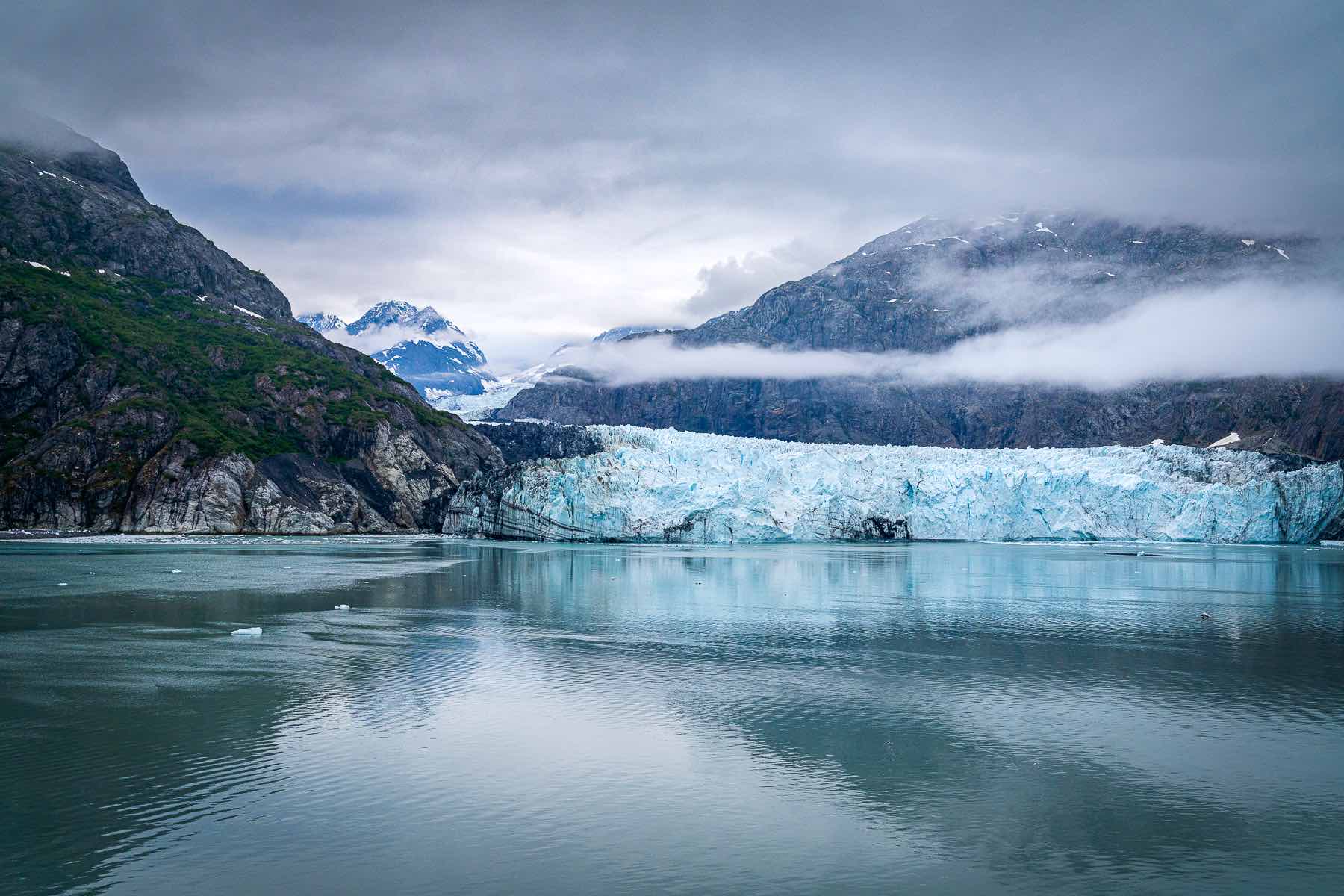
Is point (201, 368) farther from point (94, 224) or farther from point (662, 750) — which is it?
point (662, 750)

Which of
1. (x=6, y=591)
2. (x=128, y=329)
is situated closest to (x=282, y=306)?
(x=128, y=329)

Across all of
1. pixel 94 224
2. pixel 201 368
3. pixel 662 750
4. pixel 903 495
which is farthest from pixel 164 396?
pixel 662 750

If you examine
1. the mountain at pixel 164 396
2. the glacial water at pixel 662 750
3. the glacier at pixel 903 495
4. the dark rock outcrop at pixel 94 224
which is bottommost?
the glacial water at pixel 662 750

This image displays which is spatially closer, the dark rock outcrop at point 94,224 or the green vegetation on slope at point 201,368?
the green vegetation on slope at point 201,368

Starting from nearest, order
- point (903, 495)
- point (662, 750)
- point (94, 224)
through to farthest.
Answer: point (662, 750) → point (903, 495) → point (94, 224)

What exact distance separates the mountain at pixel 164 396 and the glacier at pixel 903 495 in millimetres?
29158

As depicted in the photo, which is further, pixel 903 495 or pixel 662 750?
pixel 903 495

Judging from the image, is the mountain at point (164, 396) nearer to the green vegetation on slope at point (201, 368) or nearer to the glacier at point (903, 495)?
the green vegetation on slope at point (201, 368)

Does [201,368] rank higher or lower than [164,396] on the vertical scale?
higher

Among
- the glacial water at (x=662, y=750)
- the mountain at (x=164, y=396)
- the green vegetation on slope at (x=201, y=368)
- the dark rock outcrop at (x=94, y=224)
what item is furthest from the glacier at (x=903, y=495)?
the dark rock outcrop at (x=94, y=224)

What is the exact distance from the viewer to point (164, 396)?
116125 millimetres

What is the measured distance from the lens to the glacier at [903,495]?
95812 millimetres

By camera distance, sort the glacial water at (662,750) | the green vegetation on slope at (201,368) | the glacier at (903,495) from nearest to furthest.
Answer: the glacial water at (662,750)
the glacier at (903,495)
the green vegetation on slope at (201,368)

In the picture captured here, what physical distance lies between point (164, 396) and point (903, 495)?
8681 centimetres
